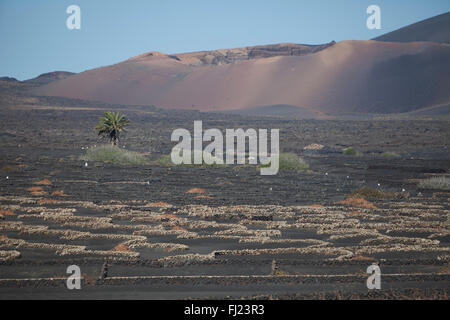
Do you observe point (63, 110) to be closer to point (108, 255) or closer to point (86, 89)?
point (86, 89)

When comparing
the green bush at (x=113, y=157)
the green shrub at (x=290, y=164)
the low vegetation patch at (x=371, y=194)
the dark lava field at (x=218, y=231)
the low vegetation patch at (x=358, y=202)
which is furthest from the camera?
the green bush at (x=113, y=157)

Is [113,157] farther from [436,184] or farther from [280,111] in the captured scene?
[280,111]

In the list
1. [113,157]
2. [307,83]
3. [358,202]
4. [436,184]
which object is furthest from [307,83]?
[358,202]

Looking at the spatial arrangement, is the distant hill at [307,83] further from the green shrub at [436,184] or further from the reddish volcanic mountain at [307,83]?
the green shrub at [436,184]

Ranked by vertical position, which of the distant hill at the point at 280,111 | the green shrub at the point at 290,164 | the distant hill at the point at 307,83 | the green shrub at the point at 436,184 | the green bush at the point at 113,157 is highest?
the distant hill at the point at 307,83

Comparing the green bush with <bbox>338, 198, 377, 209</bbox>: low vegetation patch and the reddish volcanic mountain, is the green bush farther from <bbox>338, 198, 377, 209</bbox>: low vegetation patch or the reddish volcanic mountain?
the reddish volcanic mountain

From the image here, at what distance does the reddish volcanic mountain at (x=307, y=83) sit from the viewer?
13550 centimetres

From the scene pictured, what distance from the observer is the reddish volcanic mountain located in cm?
13550

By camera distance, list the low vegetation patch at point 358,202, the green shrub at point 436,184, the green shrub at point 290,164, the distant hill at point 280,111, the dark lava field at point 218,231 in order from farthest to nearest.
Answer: the distant hill at point 280,111 < the green shrub at point 290,164 < the green shrub at point 436,184 < the low vegetation patch at point 358,202 < the dark lava field at point 218,231

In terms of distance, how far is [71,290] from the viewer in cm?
1141

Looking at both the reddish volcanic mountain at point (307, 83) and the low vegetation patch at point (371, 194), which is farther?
the reddish volcanic mountain at point (307, 83)

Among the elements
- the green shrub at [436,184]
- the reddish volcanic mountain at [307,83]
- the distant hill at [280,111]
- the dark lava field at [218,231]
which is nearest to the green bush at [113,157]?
the dark lava field at [218,231]

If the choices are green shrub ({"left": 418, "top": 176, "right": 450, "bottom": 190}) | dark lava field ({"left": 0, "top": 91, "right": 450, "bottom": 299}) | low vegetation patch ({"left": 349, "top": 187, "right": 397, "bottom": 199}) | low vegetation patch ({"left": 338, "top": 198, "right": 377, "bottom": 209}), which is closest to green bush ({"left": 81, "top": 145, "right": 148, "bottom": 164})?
dark lava field ({"left": 0, "top": 91, "right": 450, "bottom": 299})
